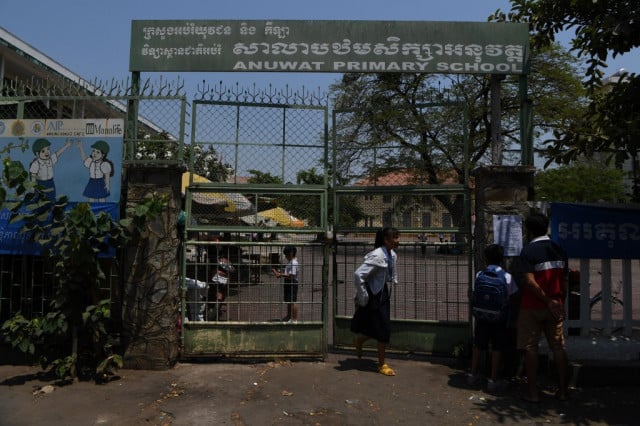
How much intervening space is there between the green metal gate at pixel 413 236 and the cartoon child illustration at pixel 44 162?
3.40 meters

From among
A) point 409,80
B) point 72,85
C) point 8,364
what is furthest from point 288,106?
point 409,80

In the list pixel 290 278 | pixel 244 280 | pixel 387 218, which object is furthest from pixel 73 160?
pixel 387 218

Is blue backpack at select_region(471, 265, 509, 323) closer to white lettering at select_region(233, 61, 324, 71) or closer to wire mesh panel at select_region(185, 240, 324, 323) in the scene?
wire mesh panel at select_region(185, 240, 324, 323)

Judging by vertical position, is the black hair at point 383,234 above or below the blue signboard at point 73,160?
below

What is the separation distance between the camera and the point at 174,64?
6121 millimetres

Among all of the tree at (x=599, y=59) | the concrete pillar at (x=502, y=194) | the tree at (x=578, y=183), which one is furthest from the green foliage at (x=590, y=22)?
the tree at (x=578, y=183)

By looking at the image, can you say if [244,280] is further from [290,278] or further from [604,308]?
[604,308]

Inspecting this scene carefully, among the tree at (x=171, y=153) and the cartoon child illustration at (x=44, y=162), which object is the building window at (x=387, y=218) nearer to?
the tree at (x=171, y=153)

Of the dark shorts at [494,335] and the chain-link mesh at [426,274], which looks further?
the chain-link mesh at [426,274]

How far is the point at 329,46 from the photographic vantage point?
6148 mm

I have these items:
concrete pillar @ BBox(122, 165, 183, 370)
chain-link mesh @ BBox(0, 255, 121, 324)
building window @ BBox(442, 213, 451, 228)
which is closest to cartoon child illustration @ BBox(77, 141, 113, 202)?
concrete pillar @ BBox(122, 165, 183, 370)

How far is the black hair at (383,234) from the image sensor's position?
226 inches

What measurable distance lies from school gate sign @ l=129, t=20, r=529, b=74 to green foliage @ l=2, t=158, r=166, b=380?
79.8 inches

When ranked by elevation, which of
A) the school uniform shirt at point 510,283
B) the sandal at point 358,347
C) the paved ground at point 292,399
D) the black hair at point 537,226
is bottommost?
the paved ground at point 292,399
